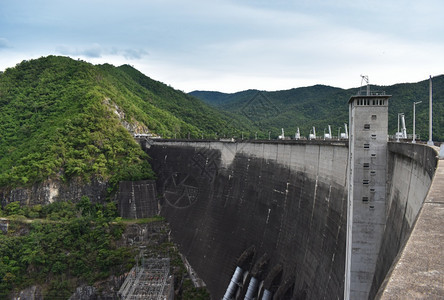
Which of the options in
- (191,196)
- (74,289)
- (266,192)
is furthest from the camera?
(191,196)

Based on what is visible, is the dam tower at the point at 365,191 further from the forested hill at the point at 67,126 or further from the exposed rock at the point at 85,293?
the forested hill at the point at 67,126

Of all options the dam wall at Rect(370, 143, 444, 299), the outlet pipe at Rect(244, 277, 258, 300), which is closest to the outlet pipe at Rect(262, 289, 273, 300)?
the outlet pipe at Rect(244, 277, 258, 300)

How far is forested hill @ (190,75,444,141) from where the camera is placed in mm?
41562

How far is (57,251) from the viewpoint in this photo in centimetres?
3422

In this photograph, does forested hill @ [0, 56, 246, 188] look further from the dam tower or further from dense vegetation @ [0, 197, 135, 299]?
the dam tower

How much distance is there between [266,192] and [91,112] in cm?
2871

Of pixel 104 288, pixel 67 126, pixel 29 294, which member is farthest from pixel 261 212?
pixel 67 126

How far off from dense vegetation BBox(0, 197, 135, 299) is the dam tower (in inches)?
890

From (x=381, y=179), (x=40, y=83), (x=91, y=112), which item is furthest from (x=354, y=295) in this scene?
(x=40, y=83)

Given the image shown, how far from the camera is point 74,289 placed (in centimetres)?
3256

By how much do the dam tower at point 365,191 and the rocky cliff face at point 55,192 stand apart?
31154 millimetres

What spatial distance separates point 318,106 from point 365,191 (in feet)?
306

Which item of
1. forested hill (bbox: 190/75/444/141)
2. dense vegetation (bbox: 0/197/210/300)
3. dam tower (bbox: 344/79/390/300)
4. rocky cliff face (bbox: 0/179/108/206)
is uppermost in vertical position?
forested hill (bbox: 190/75/444/141)

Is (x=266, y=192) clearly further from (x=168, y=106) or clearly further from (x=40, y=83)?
(x=168, y=106)
